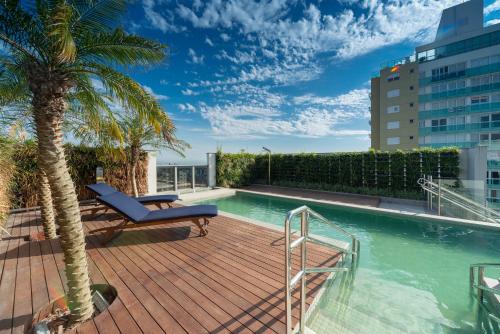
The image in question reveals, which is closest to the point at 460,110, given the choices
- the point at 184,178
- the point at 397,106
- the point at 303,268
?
the point at 397,106

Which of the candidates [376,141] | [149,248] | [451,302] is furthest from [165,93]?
[376,141]

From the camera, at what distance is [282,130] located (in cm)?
2145

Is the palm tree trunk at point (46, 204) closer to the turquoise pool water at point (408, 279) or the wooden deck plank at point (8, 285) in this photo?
the wooden deck plank at point (8, 285)

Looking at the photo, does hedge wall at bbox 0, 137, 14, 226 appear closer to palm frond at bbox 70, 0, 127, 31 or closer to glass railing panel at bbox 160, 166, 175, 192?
palm frond at bbox 70, 0, 127, 31

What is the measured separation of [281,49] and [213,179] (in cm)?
855

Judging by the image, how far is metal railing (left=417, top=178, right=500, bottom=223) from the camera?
6570 millimetres

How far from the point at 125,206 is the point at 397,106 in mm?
36338

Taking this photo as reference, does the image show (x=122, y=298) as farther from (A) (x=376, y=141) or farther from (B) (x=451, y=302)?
(A) (x=376, y=141)

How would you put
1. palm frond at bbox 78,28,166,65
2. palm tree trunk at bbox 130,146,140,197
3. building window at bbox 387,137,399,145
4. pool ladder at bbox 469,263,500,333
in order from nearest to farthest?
pool ladder at bbox 469,263,500,333
palm frond at bbox 78,28,166,65
palm tree trunk at bbox 130,146,140,197
building window at bbox 387,137,399,145

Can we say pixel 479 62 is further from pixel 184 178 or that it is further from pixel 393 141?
pixel 184 178

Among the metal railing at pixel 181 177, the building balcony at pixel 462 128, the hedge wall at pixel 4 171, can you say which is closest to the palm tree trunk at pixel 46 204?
the hedge wall at pixel 4 171

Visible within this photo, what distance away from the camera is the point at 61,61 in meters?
2.40

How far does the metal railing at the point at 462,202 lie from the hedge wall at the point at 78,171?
11720 millimetres

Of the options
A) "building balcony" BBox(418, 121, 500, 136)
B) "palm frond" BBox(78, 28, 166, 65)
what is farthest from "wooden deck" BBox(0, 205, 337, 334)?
"building balcony" BBox(418, 121, 500, 136)
